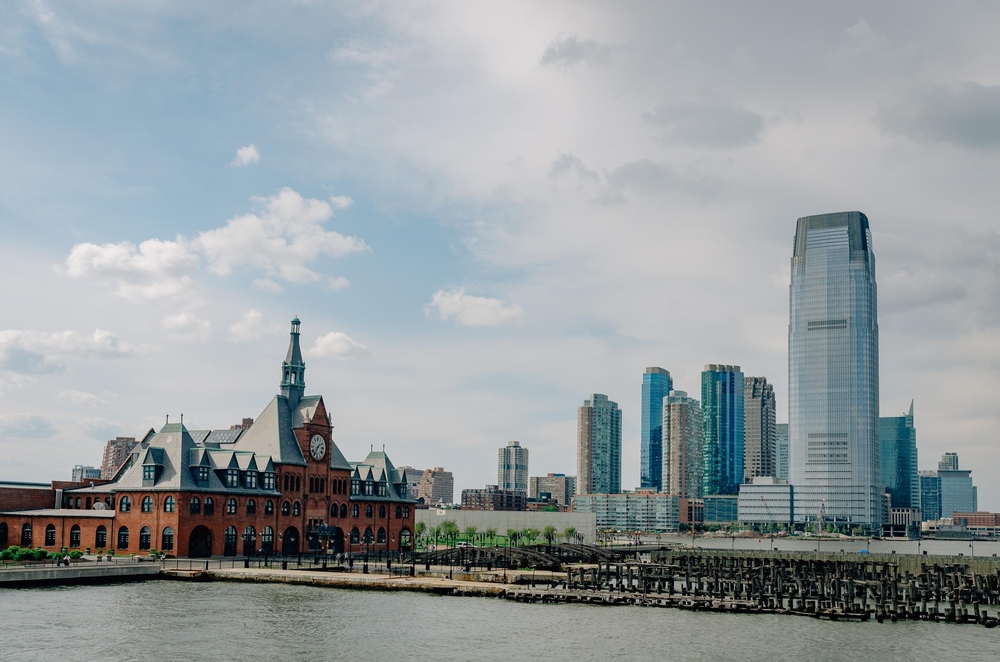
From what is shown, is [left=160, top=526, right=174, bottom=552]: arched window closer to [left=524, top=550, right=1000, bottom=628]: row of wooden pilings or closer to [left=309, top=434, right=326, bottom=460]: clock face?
[left=309, top=434, right=326, bottom=460]: clock face

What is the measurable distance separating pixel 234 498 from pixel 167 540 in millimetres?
9766

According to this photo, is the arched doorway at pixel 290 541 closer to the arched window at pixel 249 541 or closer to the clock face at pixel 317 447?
the arched window at pixel 249 541

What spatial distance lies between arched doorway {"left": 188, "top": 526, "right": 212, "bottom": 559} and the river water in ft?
76.3

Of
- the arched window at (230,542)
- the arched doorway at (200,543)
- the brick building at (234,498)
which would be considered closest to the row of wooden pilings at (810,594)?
the brick building at (234,498)

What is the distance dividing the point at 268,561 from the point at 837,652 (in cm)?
7084

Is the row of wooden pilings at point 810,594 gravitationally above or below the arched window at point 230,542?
below

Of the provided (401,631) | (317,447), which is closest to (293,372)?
(317,447)

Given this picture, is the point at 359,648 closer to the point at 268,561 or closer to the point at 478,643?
the point at 478,643

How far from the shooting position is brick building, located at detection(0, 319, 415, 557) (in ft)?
389

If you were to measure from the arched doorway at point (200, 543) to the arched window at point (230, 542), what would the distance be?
230 cm

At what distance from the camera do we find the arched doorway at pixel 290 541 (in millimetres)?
131875

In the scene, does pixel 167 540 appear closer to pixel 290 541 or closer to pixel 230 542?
pixel 230 542

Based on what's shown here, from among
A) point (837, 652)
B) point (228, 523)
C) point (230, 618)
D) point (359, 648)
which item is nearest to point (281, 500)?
point (228, 523)

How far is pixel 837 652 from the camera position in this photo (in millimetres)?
73375
